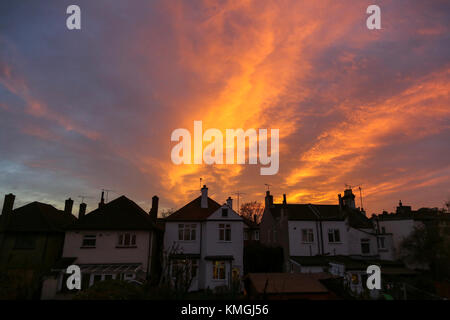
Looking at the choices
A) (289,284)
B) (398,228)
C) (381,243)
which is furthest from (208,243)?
(398,228)

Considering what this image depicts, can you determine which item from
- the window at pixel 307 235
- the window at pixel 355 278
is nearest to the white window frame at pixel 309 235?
the window at pixel 307 235

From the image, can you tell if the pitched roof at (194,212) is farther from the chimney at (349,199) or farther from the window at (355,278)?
the chimney at (349,199)

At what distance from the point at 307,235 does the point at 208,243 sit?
505 inches

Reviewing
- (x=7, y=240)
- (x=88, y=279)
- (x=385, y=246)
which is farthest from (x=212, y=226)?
(x=385, y=246)

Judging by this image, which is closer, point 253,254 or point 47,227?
point 47,227

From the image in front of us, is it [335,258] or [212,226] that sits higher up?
[212,226]

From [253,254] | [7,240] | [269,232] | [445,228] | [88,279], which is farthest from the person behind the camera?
[269,232]

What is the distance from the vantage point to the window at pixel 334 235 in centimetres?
3156

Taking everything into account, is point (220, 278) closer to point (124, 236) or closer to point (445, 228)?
point (124, 236)

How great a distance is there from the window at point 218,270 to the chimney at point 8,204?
22.5m

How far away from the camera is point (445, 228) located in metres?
34.5

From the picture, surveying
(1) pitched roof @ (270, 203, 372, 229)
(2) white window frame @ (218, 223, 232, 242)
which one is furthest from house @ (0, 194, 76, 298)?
(1) pitched roof @ (270, 203, 372, 229)
